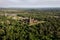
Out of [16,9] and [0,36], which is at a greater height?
[16,9]

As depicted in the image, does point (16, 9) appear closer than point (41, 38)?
No

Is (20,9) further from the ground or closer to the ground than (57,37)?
further from the ground

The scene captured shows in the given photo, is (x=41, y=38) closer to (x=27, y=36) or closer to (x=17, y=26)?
(x=27, y=36)

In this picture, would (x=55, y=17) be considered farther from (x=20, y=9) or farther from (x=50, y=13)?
(x=20, y=9)

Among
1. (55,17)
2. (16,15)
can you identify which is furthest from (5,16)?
(55,17)

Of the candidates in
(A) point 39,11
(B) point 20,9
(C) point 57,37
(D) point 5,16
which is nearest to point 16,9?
(B) point 20,9

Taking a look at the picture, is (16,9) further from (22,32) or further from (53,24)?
(53,24)
